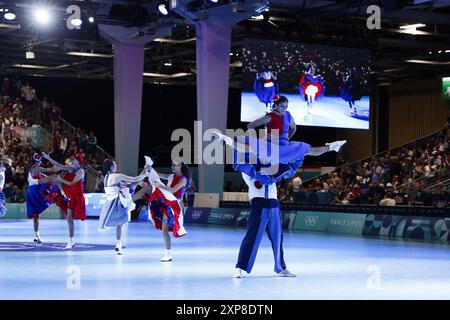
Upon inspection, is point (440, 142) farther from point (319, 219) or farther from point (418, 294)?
point (418, 294)

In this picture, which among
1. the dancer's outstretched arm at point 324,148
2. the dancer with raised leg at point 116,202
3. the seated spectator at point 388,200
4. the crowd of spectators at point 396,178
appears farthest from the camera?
the crowd of spectators at point 396,178

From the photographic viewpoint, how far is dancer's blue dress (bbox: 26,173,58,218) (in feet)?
70.4

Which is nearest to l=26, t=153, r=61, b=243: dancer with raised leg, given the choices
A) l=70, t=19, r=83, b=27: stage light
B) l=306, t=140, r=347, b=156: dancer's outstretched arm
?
l=306, t=140, r=347, b=156: dancer's outstretched arm

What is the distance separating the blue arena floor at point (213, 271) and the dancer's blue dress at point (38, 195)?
0.90 m

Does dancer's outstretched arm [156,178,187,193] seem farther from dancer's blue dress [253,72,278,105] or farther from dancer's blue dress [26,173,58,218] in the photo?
dancer's blue dress [253,72,278,105]

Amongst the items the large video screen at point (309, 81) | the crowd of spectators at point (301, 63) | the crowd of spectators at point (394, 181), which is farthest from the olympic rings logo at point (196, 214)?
the crowd of spectators at point (301, 63)

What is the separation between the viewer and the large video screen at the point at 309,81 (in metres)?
34.2

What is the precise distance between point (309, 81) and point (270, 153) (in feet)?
72.6

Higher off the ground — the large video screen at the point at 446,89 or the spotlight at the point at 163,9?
the spotlight at the point at 163,9

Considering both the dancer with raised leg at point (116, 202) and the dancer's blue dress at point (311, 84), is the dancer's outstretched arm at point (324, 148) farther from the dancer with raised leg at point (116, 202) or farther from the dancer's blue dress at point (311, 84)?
the dancer's blue dress at point (311, 84)

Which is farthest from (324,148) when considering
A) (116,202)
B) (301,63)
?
(301,63)

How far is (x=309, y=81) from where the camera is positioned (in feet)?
116

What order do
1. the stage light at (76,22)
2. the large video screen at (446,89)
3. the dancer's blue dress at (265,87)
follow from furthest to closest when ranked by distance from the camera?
the large video screen at (446,89), the dancer's blue dress at (265,87), the stage light at (76,22)
